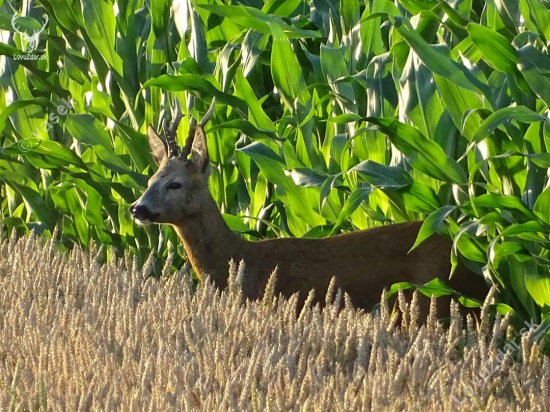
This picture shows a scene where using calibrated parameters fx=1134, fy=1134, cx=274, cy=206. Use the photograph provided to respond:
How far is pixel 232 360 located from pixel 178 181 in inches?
69.8

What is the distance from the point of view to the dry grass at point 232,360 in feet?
11.5

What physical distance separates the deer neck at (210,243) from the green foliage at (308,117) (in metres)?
0.36

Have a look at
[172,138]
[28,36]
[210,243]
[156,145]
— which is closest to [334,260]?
[210,243]

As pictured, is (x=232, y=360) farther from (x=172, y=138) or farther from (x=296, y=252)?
(x=172, y=138)

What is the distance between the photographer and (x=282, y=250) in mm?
5547

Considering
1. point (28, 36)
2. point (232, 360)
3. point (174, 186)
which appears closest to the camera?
point (232, 360)

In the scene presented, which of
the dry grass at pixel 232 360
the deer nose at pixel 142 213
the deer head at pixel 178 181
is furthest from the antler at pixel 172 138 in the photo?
the dry grass at pixel 232 360

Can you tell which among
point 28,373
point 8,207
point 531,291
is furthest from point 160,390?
point 8,207

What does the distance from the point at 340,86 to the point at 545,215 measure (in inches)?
54.1

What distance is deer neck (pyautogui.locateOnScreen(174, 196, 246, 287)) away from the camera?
5.72 m

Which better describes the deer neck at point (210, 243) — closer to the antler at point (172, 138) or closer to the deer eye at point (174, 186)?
the deer eye at point (174, 186)

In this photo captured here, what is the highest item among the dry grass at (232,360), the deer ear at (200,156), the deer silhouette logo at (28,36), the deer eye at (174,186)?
the deer silhouette logo at (28,36)

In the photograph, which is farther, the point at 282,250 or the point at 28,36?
the point at 28,36

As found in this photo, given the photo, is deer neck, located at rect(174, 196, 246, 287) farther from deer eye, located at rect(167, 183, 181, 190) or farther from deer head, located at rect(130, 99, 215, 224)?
deer eye, located at rect(167, 183, 181, 190)
